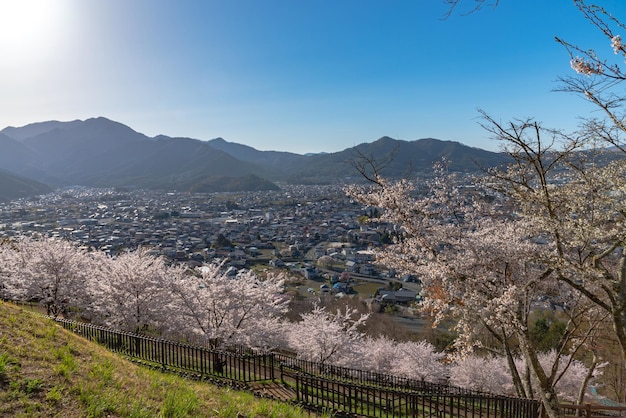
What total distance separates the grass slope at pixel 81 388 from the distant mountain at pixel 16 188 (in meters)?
155

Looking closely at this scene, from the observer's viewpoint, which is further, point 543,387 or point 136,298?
point 136,298

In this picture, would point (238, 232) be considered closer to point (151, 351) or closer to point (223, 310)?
point (223, 310)

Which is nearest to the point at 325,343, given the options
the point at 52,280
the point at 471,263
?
the point at 471,263

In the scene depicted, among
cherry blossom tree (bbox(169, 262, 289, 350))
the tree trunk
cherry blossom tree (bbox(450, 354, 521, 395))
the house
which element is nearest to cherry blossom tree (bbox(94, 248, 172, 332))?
cherry blossom tree (bbox(169, 262, 289, 350))

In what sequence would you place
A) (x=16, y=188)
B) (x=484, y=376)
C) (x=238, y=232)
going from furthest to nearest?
(x=16, y=188) < (x=238, y=232) < (x=484, y=376)

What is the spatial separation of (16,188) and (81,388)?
176398mm

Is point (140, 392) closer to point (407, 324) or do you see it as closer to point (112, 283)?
point (112, 283)

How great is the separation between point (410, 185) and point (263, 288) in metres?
8.69

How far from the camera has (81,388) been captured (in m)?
4.54

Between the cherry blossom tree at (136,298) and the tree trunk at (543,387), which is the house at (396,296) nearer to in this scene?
the cherry blossom tree at (136,298)

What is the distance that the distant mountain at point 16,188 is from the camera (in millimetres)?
132800

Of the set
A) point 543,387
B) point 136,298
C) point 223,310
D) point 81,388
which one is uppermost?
point 81,388

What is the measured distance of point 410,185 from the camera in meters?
8.94

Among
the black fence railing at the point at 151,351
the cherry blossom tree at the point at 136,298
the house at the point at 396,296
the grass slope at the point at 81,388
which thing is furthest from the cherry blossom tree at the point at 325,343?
the house at the point at 396,296
